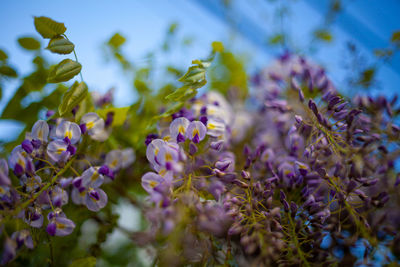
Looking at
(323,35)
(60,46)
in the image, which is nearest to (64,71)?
(60,46)

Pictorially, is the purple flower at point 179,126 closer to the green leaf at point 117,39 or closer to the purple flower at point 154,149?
the purple flower at point 154,149

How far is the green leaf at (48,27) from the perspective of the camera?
0.49m

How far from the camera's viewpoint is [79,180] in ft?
1.49

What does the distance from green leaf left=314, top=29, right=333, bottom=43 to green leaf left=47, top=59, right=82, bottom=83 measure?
0.94 meters

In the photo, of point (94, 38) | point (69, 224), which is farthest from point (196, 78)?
point (94, 38)

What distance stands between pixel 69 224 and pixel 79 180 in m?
0.09

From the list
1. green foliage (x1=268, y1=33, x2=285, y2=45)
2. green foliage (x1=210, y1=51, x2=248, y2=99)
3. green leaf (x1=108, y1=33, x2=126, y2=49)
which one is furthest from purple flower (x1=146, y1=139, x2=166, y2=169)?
green foliage (x1=268, y1=33, x2=285, y2=45)

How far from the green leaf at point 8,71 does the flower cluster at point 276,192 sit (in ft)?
1.40

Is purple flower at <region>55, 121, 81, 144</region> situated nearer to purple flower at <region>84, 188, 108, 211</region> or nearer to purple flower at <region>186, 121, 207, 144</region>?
purple flower at <region>84, 188, 108, 211</region>

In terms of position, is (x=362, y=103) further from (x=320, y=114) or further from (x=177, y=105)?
(x=177, y=105)

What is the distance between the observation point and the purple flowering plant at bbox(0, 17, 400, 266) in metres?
0.42

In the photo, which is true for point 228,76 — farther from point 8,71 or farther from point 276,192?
point 8,71

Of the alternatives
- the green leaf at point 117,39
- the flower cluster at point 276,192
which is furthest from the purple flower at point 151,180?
the green leaf at point 117,39

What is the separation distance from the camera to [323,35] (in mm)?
1045
